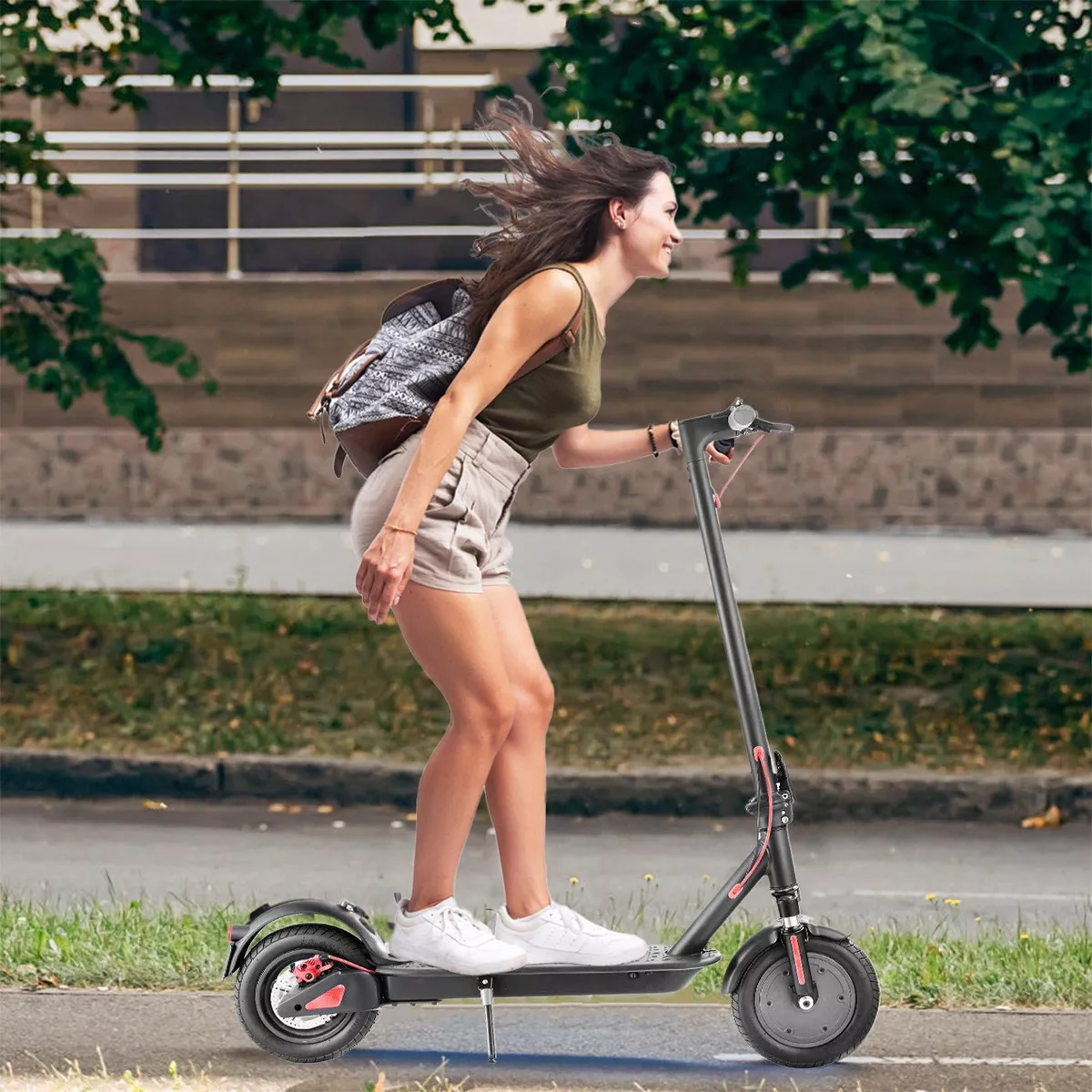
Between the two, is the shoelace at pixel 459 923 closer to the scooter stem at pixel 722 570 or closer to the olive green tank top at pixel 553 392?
the scooter stem at pixel 722 570

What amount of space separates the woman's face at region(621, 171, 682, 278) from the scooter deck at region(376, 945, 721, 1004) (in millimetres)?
1407

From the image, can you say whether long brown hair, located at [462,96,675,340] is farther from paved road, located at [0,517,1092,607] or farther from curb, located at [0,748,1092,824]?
paved road, located at [0,517,1092,607]

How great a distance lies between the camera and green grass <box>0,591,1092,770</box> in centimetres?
857

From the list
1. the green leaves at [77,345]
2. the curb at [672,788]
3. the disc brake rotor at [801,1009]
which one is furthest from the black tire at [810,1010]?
the green leaves at [77,345]

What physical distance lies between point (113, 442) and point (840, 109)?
1018 cm

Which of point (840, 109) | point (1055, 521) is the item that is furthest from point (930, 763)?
point (1055, 521)

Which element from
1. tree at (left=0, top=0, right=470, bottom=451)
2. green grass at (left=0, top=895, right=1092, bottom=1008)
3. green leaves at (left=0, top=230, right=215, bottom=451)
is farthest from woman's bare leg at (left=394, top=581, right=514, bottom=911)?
green leaves at (left=0, top=230, right=215, bottom=451)

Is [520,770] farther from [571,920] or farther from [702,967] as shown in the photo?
[702,967]

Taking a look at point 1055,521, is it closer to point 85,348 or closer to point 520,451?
point 85,348

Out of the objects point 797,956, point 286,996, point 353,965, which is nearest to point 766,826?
point 797,956

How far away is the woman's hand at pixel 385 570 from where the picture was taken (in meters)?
3.90

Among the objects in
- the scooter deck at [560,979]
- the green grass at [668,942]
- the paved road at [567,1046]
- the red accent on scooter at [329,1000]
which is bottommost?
the green grass at [668,942]

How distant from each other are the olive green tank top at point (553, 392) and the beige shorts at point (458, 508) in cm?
4

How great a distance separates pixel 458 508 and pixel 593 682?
5.90m
